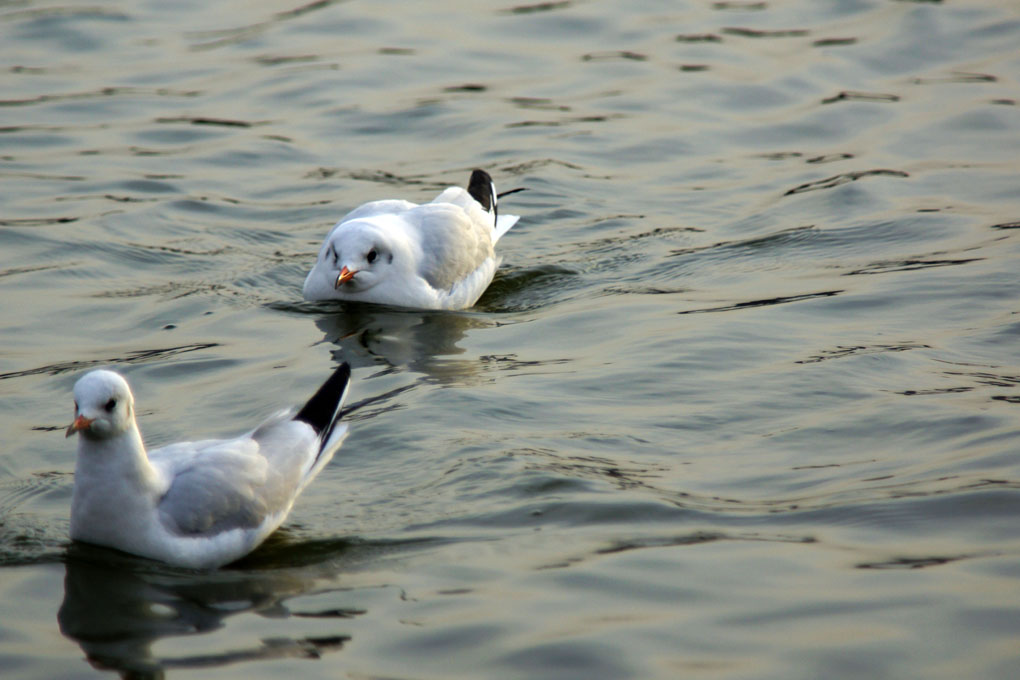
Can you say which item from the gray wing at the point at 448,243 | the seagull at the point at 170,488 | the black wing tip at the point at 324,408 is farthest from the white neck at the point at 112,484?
the gray wing at the point at 448,243

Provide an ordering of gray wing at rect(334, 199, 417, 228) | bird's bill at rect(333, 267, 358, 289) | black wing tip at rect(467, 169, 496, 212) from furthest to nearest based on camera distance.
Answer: black wing tip at rect(467, 169, 496, 212), gray wing at rect(334, 199, 417, 228), bird's bill at rect(333, 267, 358, 289)

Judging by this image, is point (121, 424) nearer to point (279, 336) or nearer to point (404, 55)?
point (279, 336)

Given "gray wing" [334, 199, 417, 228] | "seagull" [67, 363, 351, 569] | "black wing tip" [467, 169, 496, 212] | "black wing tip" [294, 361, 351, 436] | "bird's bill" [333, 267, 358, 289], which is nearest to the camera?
"seagull" [67, 363, 351, 569]

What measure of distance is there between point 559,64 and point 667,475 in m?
9.53

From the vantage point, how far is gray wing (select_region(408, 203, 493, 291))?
9938mm

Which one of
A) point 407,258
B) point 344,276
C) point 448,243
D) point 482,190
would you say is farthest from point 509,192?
point 344,276

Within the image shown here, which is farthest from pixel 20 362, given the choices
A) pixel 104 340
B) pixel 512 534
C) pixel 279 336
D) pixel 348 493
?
pixel 512 534

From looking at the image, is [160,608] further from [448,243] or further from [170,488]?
[448,243]

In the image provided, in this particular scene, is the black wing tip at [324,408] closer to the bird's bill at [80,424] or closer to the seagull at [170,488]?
the seagull at [170,488]

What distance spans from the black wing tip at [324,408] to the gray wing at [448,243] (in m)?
3.29

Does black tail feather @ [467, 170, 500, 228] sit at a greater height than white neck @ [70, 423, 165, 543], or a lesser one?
greater

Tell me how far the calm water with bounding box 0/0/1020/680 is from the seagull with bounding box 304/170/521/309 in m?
0.20

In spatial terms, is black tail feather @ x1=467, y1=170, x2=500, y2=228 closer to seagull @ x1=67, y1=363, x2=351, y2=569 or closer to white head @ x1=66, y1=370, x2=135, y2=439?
seagull @ x1=67, y1=363, x2=351, y2=569

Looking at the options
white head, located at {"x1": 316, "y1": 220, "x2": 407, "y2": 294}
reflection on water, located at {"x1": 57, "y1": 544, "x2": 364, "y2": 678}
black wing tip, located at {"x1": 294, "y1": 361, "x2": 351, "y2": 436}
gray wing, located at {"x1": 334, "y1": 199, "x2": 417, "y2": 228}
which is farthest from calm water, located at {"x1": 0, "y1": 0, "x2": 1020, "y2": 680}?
gray wing, located at {"x1": 334, "y1": 199, "x2": 417, "y2": 228}
